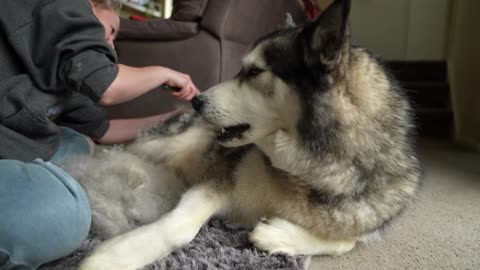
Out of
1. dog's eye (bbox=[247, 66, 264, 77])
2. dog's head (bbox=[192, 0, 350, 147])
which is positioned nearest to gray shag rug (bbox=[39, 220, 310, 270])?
dog's head (bbox=[192, 0, 350, 147])

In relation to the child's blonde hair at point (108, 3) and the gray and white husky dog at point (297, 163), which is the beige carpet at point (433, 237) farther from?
the child's blonde hair at point (108, 3)

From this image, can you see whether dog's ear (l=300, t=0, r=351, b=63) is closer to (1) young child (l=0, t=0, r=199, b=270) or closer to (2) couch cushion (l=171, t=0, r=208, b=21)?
(1) young child (l=0, t=0, r=199, b=270)

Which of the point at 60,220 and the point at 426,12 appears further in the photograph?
the point at 426,12

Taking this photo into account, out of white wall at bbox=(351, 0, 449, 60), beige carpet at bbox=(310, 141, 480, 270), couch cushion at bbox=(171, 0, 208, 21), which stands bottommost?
white wall at bbox=(351, 0, 449, 60)

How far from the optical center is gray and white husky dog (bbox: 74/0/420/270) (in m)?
0.91

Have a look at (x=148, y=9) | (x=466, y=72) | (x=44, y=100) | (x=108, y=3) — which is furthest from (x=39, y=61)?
(x=466, y=72)

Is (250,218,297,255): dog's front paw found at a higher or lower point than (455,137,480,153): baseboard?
higher

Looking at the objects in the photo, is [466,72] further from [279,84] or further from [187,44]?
[279,84]

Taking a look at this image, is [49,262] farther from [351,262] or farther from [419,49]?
[419,49]

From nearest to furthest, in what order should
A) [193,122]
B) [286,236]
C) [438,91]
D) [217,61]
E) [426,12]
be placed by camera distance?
[286,236], [193,122], [217,61], [438,91], [426,12]

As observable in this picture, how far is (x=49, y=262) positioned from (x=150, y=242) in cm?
21

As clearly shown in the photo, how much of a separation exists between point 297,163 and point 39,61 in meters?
0.68

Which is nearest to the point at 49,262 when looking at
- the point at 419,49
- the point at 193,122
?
the point at 193,122

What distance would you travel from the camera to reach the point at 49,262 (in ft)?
2.80
